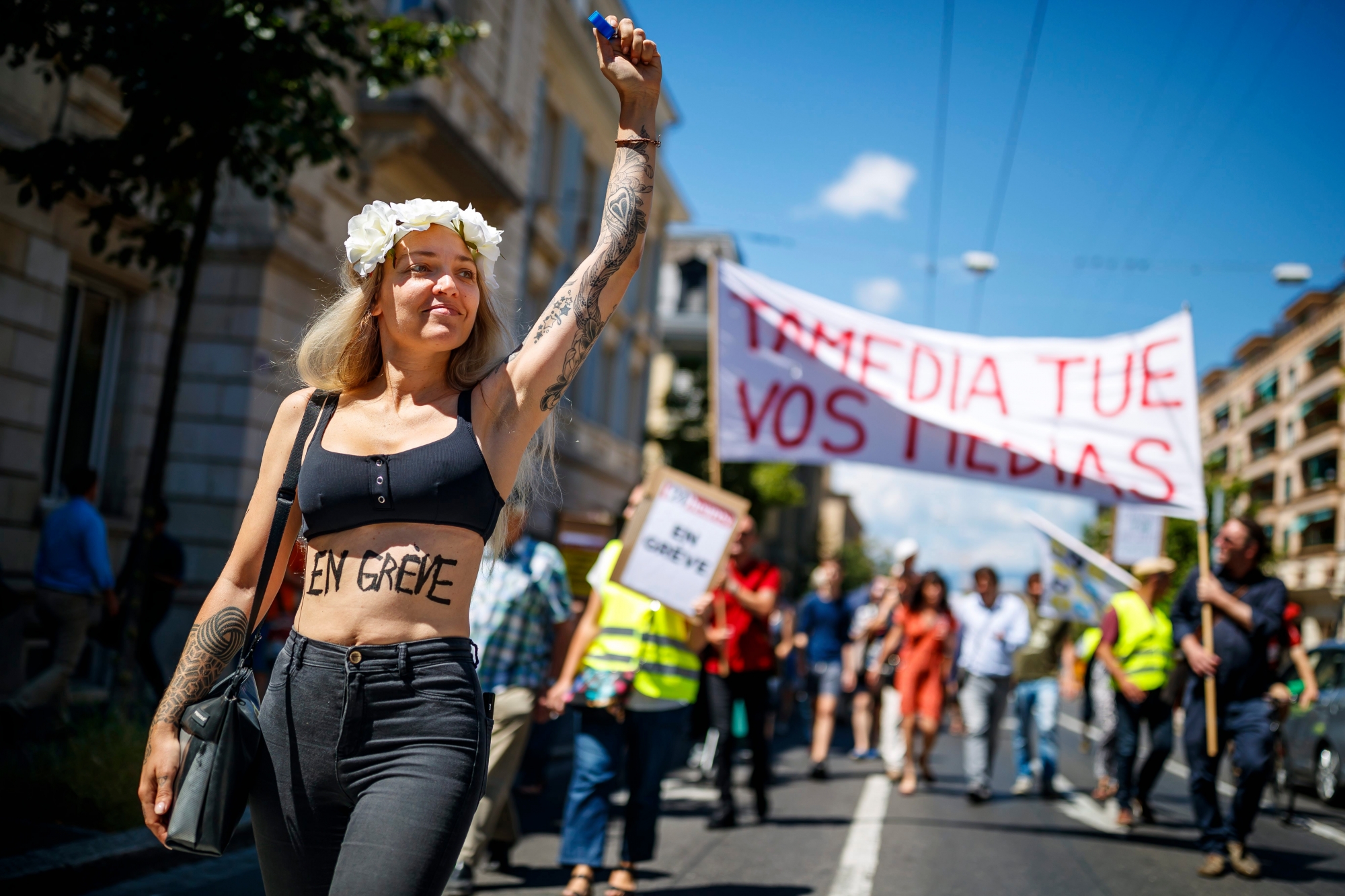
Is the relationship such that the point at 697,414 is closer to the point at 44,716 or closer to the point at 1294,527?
the point at 44,716

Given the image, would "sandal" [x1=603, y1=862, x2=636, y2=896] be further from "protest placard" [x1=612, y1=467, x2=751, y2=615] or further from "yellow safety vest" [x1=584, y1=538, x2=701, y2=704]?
"protest placard" [x1=612, y1=467, x2=751, y2=615]

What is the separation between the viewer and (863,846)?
723cm

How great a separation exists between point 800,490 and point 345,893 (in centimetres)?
3690

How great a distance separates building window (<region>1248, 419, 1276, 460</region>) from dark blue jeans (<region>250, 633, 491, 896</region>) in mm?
69363

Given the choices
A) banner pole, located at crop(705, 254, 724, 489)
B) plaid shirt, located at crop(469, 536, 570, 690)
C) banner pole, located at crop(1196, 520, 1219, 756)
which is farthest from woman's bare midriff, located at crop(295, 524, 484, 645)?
banner pole, located at crop(1196, 520, 1219, 756)

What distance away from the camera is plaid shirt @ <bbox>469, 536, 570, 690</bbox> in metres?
5.73

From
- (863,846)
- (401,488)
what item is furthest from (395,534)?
(863,846)

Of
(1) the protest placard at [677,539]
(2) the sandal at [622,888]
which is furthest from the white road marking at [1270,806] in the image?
(2) the sandal at [622,888]

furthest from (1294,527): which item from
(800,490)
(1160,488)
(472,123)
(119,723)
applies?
(119,723)

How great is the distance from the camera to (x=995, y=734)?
9.98m

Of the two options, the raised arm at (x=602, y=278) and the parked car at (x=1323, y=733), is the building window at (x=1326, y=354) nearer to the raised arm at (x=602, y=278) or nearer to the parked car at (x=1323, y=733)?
the parked car at (x=1323, y=733)

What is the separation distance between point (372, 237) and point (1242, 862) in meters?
6.19

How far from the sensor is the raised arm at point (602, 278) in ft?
8.48

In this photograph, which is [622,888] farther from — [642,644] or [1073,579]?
[1073,579]
